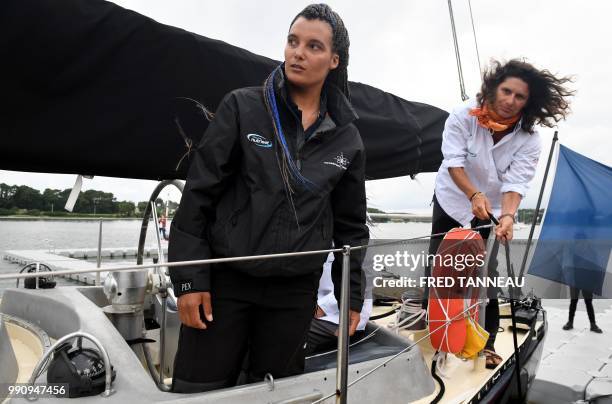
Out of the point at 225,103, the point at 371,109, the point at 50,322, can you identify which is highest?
the point at 371,109

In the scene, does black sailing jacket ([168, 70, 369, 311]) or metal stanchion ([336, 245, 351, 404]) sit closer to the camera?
black sailing jacket ([168, 70, 369, 311])

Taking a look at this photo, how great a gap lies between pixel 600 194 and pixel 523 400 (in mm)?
1612

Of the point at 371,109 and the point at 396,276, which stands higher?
the point at 371,109

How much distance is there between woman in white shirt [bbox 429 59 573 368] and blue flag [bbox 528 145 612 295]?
581 mm

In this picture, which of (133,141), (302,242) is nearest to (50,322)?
(133,141)

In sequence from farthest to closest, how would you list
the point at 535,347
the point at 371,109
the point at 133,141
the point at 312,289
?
the point at 535,347 < the point at 371,109 < the point at 133,141 < the point at 312,289

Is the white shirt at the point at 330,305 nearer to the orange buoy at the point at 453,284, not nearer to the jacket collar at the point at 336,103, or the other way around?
the orange buoy at the point at 453,284

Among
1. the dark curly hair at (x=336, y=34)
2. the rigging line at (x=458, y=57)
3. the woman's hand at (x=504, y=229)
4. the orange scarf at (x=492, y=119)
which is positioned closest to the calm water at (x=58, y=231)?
the dark curly hair at (x=336, y=34)

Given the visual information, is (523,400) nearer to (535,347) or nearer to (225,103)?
(535,347)

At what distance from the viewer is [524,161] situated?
2.55 meters

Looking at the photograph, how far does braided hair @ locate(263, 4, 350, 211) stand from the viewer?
1.26 metres

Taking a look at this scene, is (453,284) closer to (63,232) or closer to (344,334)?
(344,334)

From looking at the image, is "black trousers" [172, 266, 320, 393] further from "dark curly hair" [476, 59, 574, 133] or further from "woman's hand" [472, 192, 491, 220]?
"dark curly hair" [476, 59, 574, 133]

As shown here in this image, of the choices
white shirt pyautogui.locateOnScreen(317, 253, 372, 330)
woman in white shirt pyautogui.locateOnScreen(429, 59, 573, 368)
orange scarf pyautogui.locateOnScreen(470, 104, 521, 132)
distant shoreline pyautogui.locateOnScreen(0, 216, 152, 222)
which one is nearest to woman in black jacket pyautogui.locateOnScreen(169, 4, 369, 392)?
white shirt pyautogui.locateOnScreen(317, 253, 372, 330)
